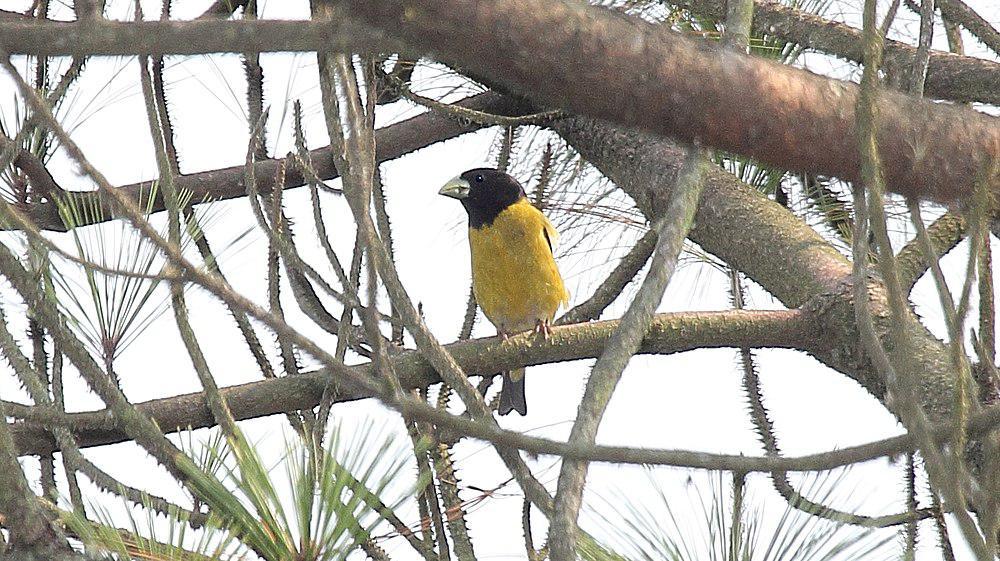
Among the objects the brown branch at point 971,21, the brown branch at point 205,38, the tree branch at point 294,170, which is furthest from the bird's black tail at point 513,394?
the brown branch at point 205,38

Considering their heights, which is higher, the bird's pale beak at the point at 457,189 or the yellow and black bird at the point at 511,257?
the bird's pale beak at the point at 457,189

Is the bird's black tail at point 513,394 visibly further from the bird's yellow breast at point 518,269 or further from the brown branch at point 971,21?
the brown branch at point 971,21

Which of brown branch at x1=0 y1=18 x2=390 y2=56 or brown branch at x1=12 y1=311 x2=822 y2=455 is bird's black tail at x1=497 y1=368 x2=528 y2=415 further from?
brown branch at x1=0 y1=18 x2=390 y2=56

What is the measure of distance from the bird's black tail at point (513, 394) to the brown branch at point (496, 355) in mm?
1851

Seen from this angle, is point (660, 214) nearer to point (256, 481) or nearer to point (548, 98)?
point (256, 481)

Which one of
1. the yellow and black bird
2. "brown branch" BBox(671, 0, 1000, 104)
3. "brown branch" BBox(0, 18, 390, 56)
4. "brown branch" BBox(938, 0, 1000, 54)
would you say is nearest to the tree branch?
the yellow and black bird

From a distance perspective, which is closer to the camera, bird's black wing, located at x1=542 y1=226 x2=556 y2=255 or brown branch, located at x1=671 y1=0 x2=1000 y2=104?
brown branch, located at x1=671 y1=0 x2=1000 y2=104

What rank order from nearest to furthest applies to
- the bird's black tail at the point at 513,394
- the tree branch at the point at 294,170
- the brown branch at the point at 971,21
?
the brown branch at the point at 971,21
the tree branch at the point at 294,170
the bird's black tail at the point at 513,394

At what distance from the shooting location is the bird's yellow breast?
386 centimetres

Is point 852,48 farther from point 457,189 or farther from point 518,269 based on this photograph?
point 457,189

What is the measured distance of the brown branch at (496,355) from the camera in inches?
89.4

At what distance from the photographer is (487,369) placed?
2.49 m

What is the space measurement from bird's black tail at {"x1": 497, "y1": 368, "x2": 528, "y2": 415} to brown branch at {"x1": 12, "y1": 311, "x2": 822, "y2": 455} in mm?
1851

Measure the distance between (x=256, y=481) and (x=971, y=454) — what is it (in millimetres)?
1291
